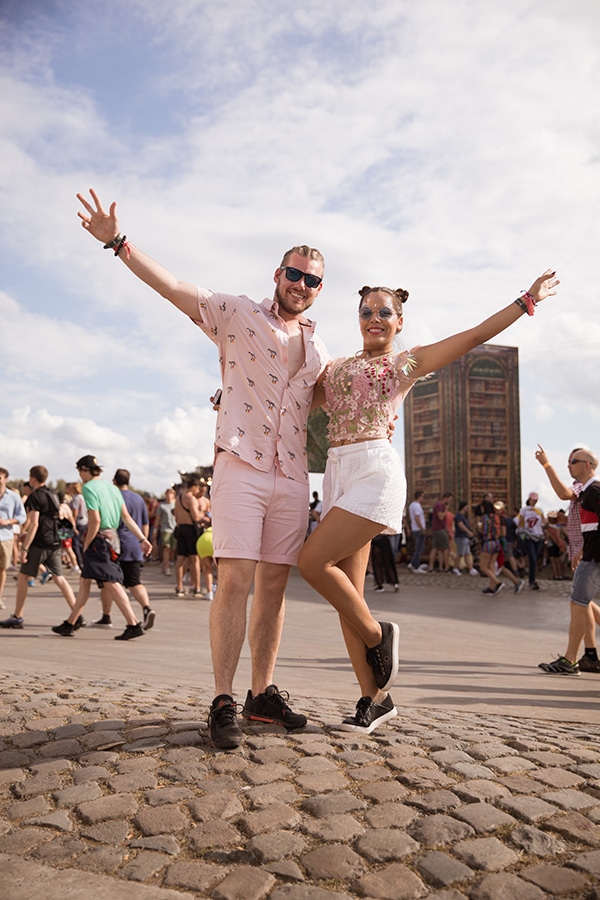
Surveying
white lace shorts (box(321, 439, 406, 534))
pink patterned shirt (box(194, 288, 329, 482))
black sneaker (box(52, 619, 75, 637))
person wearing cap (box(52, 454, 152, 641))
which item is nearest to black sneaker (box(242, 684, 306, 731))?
white lace shorts (box(321, 439, 406, 534))

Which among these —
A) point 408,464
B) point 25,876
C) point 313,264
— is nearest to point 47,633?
point 313,264

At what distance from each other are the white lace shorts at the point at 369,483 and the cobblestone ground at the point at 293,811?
101 cm

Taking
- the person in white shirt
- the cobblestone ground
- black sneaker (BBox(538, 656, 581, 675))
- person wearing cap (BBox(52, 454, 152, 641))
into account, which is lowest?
the cobblestone ground

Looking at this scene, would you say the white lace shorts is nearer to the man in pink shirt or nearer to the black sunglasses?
the man in pink shirt

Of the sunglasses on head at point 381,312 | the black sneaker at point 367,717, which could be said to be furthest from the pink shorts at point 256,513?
the sunglasses on head at point 381,312

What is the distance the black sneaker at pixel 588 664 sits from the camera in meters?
7.74

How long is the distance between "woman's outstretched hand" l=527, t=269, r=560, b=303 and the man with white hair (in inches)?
141

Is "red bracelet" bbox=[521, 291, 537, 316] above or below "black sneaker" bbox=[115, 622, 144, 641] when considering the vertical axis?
above

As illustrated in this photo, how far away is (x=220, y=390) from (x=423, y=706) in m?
2.62

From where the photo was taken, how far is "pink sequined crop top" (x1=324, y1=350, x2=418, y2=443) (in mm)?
4215

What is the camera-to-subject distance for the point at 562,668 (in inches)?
299

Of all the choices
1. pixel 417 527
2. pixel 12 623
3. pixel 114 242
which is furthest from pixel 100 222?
pixel 417 527

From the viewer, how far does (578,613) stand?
7.35 m

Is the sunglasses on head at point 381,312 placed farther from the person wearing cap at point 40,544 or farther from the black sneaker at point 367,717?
the person wearing cap at point 40,544
